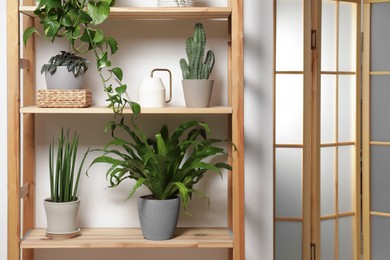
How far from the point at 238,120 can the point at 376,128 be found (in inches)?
68.9

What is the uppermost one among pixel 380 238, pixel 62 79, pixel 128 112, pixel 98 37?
pixel 98 37

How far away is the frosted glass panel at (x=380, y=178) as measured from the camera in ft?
12.1

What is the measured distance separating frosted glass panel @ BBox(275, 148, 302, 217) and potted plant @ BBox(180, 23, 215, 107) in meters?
1.21

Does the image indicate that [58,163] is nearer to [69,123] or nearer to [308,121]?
[69,123]

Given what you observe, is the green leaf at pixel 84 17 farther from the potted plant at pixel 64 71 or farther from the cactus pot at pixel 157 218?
the cactus pot at pixel 157 218

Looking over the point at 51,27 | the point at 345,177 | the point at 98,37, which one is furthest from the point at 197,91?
the point at 345,177

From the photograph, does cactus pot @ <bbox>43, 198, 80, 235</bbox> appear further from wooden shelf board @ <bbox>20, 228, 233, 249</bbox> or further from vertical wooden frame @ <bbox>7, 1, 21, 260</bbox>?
vertical wooden frame @ <bbox>7, 1, 21, 260</bbox>

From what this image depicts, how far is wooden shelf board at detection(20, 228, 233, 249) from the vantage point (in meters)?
2.24

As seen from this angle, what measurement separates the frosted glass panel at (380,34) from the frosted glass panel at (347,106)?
0.71ft

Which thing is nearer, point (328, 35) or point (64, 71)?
point (64, 71)

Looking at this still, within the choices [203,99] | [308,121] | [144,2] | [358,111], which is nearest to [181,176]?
[203,99]

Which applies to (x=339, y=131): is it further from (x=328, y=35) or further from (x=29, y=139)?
(x=29, y=139)

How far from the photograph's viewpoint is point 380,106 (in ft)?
12.1

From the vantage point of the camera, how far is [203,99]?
230 centimetres
